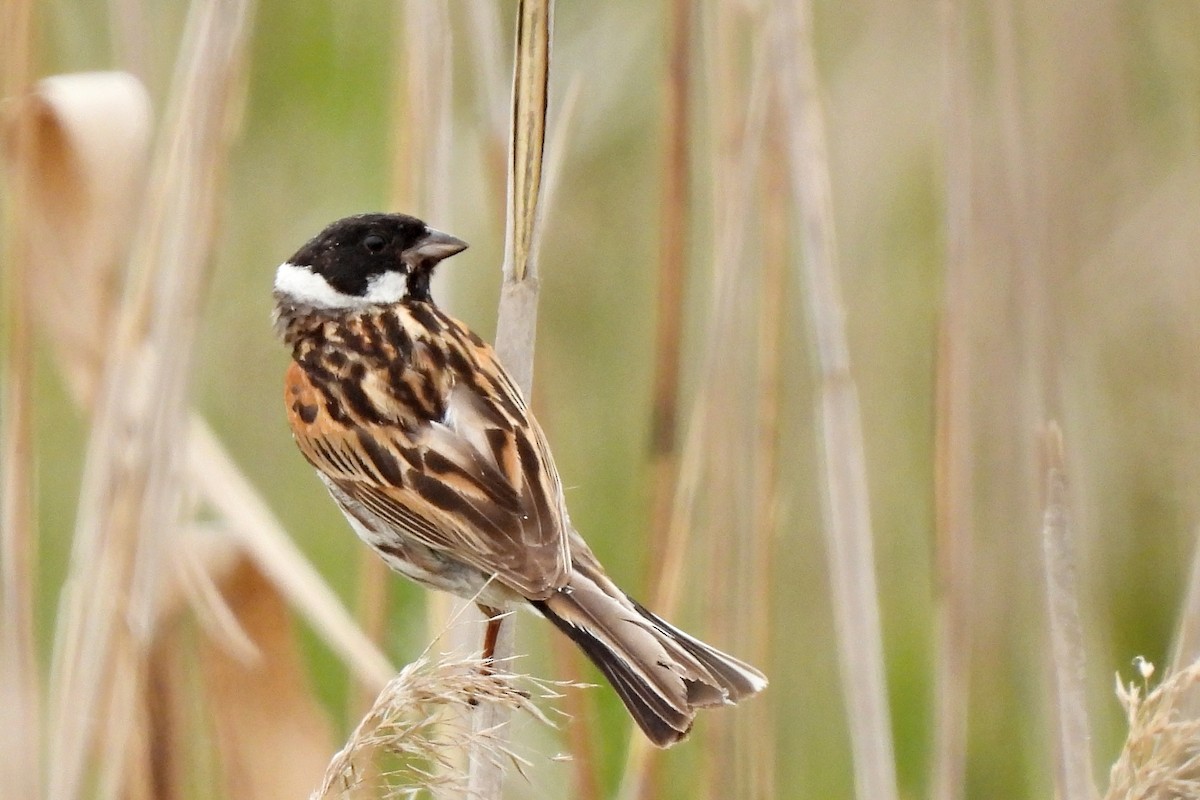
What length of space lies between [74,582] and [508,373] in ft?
2.20

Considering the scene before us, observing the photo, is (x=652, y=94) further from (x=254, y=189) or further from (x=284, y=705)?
(x=284, y=705)

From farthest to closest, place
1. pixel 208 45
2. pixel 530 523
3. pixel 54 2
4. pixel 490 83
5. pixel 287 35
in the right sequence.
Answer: pixel 287 35
pixel 54 2
pixel 490 83
pixel 530 523
pixel 208 45

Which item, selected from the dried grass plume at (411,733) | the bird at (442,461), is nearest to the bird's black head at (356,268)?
the bird at (442,461)

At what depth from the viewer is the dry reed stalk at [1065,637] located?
1.55 metres

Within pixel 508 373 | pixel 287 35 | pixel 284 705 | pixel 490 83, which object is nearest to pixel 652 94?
pixel 287 35

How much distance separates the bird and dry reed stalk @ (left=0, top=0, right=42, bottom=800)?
0.48 metres

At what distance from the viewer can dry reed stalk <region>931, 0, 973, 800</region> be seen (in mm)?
2246

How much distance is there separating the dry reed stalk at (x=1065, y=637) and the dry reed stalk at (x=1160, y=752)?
140mm

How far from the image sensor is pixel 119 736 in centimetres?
205

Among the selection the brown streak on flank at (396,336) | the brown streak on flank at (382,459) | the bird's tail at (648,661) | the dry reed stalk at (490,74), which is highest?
the dry reed stalk at (490,74)

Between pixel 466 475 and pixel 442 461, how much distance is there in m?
0.06

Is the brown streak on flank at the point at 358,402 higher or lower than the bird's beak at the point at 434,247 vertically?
lower

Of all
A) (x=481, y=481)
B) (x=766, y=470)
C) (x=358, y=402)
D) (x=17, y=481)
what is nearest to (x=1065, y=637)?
(x=766, y=470)

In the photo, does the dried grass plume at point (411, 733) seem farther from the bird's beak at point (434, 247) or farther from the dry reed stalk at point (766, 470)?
the bird's beak at point (434, 247)
